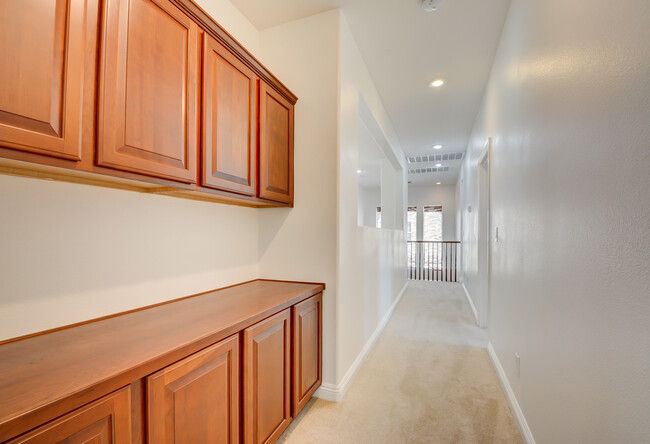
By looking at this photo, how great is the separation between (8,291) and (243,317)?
811mm

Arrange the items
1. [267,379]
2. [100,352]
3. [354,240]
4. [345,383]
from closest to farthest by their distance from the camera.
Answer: [100,352] < [267,379] < [345,383] < [354,240]

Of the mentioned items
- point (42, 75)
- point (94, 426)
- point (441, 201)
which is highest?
point (441, 201)

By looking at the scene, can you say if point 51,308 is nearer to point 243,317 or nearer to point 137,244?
point 137,244

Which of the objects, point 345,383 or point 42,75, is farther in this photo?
point 345,383

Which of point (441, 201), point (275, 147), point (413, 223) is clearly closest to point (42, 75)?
point (275, 147)

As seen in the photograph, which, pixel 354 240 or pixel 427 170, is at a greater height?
pixel 427 170

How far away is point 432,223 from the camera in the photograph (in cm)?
992

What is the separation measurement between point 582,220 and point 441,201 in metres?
9.28

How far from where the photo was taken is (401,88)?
136 inches

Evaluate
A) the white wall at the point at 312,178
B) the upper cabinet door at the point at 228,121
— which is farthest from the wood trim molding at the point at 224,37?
the white wall at the point at 312,178

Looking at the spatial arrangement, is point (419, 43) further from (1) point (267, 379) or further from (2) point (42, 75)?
(1) point (267, 379)

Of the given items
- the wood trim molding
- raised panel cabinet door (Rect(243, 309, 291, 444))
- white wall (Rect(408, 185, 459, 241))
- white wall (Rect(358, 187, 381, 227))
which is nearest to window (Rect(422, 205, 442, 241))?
white wall (Rect(408, 185, 459, 241))

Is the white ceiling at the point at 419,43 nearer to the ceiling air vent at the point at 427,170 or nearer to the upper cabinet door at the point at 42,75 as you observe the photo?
the upper cabinet door at the point at 42,75

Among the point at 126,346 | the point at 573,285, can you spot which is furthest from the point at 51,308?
A: the point at 573,285
